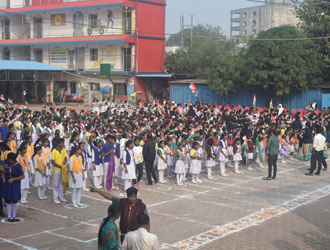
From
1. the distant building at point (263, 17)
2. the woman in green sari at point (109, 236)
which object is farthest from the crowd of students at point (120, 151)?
the distant building at point (263, 17)

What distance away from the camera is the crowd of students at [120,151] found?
11.2m

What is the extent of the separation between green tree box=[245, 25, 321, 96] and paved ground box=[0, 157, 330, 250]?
49.4ft

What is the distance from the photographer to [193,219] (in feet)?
33.5

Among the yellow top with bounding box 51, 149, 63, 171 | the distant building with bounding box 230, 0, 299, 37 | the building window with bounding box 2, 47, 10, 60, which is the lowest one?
the yellow top with bounding box 51, 149, 63, 171

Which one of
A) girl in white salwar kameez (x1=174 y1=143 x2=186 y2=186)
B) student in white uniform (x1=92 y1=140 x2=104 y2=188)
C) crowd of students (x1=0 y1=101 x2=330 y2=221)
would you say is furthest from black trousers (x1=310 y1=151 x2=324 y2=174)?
student in white uniform (x1=92 y1=140 x2=104 y2=188)

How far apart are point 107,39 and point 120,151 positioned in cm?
2591

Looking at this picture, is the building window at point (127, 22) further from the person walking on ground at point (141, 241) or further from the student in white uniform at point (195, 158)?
the person walking on ground at point (141, 241)

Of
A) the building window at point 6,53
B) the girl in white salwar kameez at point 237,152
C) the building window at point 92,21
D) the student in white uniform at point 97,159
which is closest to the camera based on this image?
the student in white uniform at point 97,159

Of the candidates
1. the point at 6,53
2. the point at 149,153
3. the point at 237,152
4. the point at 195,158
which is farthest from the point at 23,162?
the point at 6,53

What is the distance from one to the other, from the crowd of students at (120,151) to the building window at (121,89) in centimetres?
1765

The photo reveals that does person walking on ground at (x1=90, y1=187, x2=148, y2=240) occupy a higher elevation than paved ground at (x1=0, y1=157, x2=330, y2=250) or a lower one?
higher

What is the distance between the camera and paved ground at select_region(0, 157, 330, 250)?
8758 millimetres

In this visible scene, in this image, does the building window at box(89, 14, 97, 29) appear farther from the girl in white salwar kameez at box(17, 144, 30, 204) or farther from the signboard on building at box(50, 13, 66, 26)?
the girl in white salwar kameez at box(17, 144, 30, 204)

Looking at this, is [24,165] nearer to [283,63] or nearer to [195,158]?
[195,158]
